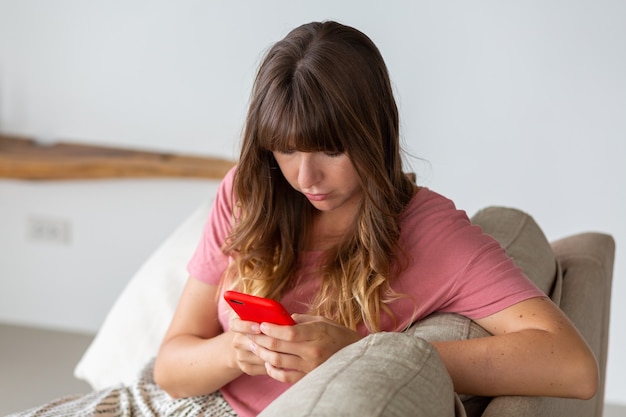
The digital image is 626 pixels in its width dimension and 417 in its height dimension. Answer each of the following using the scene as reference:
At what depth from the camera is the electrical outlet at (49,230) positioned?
3340 mm

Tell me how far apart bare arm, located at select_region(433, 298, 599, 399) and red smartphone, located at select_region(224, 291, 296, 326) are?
0.26 meters

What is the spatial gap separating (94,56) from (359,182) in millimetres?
2011

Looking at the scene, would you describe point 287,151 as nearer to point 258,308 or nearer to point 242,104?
point 258,308

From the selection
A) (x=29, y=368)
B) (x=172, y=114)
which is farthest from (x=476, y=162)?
(x=29, y=368)

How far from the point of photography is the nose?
1.35 metres

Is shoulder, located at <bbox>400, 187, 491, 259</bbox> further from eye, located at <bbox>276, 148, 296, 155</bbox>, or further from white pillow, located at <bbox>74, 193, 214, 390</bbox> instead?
white pillow, located at <bbox>74, 193, 214, 390</bbox>

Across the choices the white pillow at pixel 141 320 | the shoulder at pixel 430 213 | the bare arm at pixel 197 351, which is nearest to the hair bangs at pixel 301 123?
the shoulder at pixel 430 213

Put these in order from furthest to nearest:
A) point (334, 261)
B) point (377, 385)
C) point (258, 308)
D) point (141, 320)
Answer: point (141, 320)
point (334, 261)
point (258, 308)
point (377, 385)

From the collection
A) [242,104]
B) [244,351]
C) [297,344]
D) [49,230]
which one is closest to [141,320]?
[244,351]

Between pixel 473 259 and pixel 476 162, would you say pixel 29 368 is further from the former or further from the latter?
pixel 473 259

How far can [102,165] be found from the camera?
310 cm

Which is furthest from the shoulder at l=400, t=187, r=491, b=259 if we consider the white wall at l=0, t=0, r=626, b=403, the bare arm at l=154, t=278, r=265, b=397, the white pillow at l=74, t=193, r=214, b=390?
the white wall at l=0, t=0, r=626, b=403

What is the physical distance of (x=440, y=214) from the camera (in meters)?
1.45

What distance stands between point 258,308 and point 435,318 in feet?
1.21
